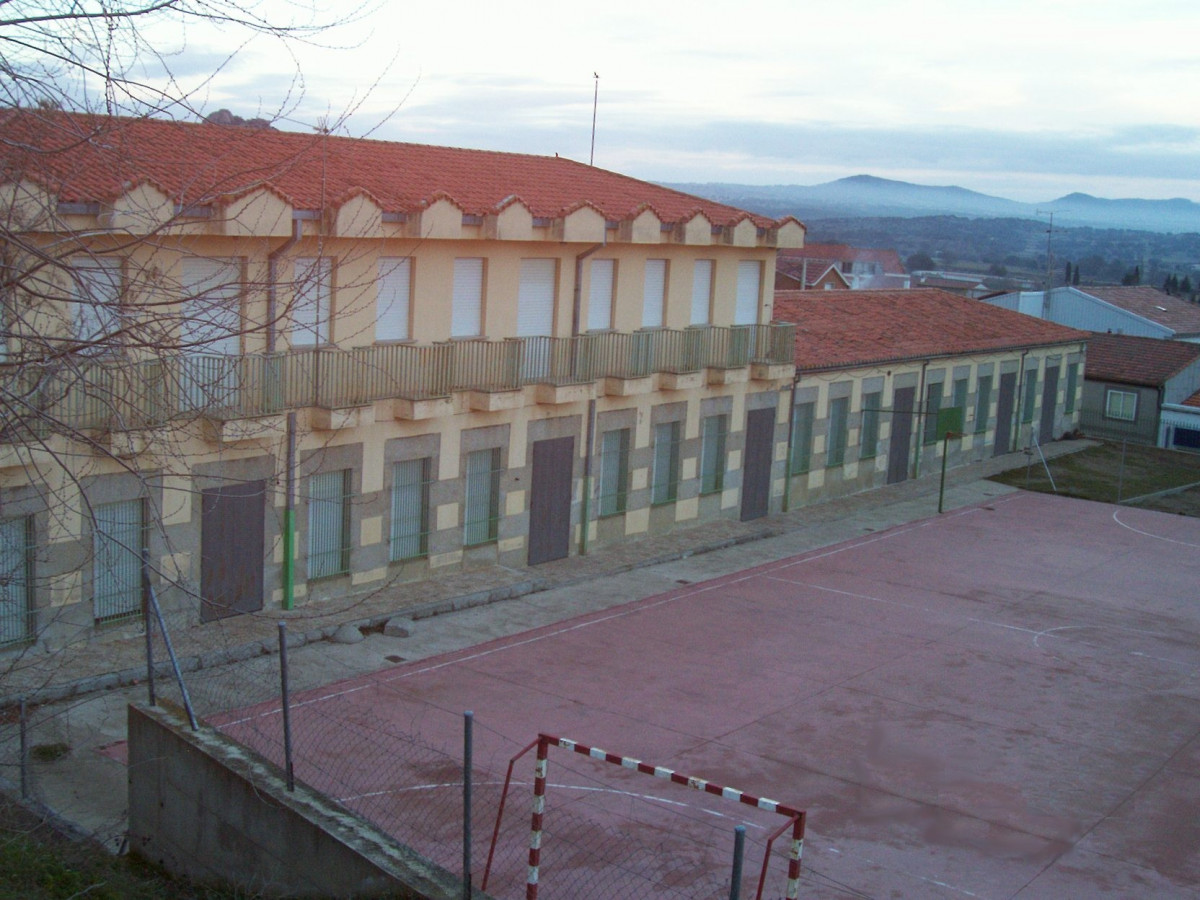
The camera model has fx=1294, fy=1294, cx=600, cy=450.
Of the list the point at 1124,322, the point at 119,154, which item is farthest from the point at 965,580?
the point at 1124,322

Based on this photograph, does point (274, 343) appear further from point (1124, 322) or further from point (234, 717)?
point (1124, 322)

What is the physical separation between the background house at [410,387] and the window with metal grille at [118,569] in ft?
0.12

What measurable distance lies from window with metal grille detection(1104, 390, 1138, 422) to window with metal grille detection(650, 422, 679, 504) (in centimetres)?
2436

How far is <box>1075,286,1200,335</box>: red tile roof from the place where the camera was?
5422cm

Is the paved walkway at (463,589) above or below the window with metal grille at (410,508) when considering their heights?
below

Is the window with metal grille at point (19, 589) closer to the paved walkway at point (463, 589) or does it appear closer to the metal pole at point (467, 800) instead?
the paved walkway at point (463, 589)

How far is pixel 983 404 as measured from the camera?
37.4 meters

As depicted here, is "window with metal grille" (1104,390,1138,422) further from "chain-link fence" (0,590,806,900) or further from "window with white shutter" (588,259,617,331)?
"chain-link fence" (0,590,806,900)

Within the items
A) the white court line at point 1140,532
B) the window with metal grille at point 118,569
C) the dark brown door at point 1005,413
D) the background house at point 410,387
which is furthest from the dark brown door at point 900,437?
the window with metal grille at point 118,569

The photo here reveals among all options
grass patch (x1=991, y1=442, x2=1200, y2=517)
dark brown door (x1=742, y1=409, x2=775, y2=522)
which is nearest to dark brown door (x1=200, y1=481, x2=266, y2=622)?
dark brown door (x1=742, y1=409, x2=775, y2=522)

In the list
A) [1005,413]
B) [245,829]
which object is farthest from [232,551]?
[1005,413]

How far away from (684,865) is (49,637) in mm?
8791

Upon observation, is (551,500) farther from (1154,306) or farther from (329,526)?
(1154,306)

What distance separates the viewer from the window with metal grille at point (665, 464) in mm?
25766
